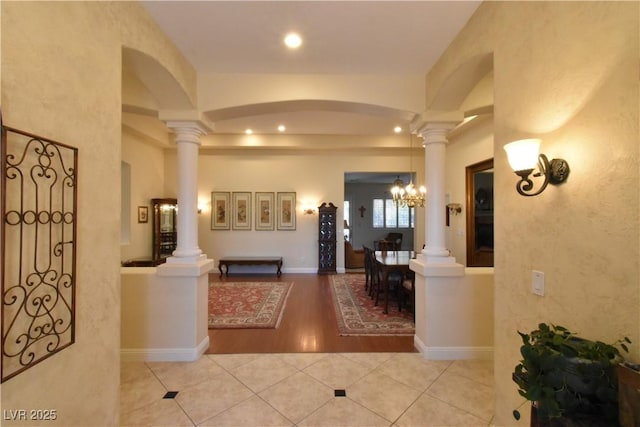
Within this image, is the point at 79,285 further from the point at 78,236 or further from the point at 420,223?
the point at 420,223

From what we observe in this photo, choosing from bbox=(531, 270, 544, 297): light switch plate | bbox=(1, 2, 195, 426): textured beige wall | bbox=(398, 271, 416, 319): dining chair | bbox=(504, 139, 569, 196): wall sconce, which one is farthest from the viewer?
bbox=(398, 271, 416, 319): dining chair

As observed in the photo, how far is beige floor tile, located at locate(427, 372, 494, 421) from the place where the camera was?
6.87 feet

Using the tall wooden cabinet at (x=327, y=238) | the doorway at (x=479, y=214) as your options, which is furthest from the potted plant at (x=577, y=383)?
the tall wooden cabinet at (x=327, y=238)

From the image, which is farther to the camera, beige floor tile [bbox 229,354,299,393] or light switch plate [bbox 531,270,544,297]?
beige floor tile [bbox 229,354,299,393]

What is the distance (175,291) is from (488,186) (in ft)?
18.9

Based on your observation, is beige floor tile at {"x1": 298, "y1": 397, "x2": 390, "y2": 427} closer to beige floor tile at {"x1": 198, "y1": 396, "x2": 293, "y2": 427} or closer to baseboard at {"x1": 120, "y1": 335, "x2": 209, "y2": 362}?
beige floor tile at {"x1": 198, "y1": 396, "x2": 293, "y2": 427}

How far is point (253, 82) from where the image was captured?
2938 millimetres

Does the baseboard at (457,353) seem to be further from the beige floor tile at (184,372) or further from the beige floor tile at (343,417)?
the beige floor tile at (184,372)

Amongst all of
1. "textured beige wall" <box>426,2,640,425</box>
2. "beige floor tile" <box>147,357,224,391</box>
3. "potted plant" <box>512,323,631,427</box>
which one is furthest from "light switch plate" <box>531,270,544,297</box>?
"beige floor tile" <box>147,357,224,391</box>

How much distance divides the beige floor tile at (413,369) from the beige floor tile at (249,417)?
1.07m

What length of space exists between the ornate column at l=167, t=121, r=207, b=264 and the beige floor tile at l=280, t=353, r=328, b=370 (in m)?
1.40

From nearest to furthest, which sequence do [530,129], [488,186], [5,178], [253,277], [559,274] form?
[5,178], [559,274], [530,129], [488,186], [253,277]

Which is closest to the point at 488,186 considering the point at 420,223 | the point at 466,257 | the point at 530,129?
the point at 466,257

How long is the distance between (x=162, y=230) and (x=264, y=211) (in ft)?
8.03
